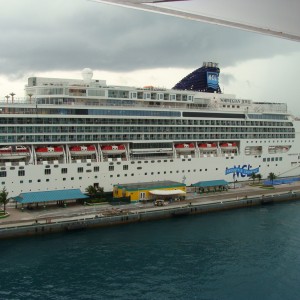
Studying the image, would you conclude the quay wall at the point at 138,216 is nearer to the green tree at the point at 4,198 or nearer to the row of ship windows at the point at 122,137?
→ the green tree at the point at 4,198

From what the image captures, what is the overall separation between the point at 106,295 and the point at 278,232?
49.0 feet

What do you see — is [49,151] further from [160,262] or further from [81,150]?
[160,262]

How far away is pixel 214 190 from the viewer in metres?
40.5

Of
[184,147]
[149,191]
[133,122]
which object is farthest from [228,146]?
[149,191]

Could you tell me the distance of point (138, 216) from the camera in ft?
103

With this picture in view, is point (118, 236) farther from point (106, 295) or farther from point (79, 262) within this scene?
point (106, 295)

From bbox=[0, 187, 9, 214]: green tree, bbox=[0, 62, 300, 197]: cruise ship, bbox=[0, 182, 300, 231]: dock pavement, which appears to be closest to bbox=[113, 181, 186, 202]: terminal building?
bbox=[0, 182, 300, 231]: dock pavement

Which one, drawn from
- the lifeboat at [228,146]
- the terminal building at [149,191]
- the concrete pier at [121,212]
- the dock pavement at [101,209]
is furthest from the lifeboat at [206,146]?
the terminal building at [149,191]

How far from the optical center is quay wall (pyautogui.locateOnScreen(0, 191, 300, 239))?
1073 inches

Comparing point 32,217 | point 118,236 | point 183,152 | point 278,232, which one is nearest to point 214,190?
point 183,152

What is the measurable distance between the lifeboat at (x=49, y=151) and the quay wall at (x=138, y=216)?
22.9ft

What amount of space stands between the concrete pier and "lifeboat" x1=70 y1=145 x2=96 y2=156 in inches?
191

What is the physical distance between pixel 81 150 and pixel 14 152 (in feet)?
18.3

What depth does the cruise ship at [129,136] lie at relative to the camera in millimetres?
32969
